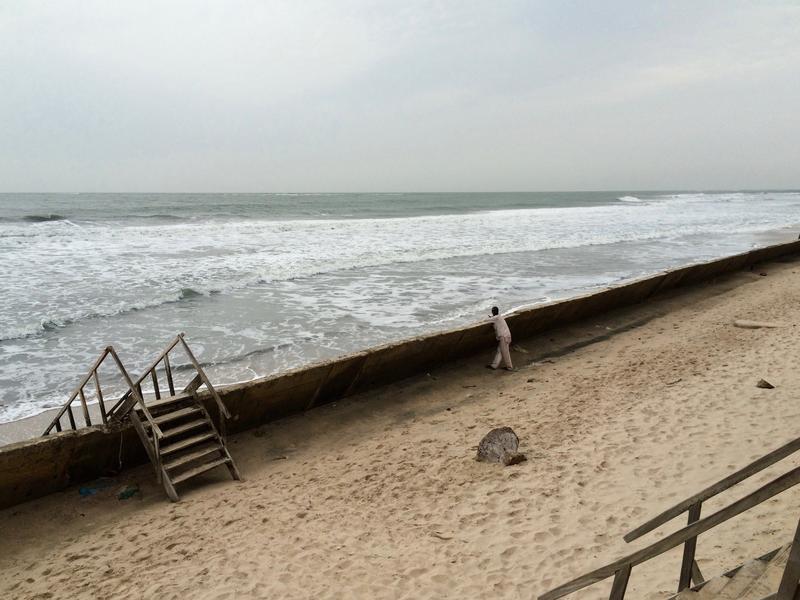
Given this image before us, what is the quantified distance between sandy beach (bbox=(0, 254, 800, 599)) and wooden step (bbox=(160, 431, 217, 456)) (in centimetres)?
41

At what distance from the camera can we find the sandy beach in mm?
4047

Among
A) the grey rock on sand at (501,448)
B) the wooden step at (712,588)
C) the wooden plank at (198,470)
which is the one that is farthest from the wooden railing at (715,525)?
the wooden plank at (198,470)

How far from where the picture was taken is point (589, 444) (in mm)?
5812

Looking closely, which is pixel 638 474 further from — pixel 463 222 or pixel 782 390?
pixel 463 222

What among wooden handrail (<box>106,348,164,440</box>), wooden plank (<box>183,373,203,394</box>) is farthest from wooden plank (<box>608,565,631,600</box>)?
wooden plank (<box>183,373,203,394</box>)

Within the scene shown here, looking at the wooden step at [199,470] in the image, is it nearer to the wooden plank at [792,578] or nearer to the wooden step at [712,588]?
the wooden step at [712,588]

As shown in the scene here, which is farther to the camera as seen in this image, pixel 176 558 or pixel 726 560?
pixel 176 558

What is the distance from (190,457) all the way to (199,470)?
180 millimetres

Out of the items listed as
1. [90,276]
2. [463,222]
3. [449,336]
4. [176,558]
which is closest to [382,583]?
[176,558]

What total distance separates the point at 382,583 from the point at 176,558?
1.76 meters

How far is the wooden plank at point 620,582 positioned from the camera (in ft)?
7.37

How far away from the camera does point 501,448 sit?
5.72 meters

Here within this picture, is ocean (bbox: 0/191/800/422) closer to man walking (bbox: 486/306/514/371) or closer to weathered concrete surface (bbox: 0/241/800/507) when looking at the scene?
weathered concrete surface (bbox: 0/241/800/507)

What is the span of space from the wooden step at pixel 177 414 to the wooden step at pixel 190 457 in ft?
1.35
